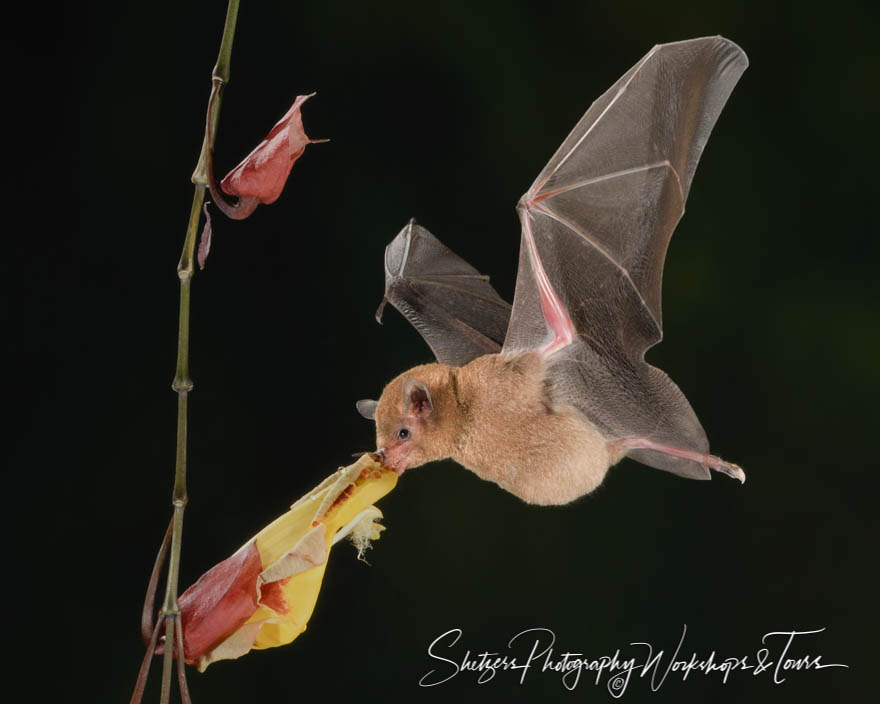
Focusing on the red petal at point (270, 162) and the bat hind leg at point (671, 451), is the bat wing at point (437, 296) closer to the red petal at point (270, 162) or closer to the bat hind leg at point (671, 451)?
the bat hind leg at point (671, 451)

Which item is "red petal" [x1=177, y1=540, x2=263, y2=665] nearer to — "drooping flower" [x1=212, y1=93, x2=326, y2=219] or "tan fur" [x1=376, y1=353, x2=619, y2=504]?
"tan fur" [x1=376, y1=353, x2=619, y2=504]

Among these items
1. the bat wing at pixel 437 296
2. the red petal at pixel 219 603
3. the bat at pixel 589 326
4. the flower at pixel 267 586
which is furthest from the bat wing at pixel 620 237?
the red petal at pixel 219 603

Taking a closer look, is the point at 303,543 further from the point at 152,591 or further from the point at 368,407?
the point at 368,407

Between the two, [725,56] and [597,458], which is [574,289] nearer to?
[597,458]

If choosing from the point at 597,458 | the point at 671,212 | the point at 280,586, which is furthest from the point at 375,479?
the point at 671,212

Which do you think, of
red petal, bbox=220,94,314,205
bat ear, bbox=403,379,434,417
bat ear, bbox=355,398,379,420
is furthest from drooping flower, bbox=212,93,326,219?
A: bat ear, bbox=355,398,379,420
